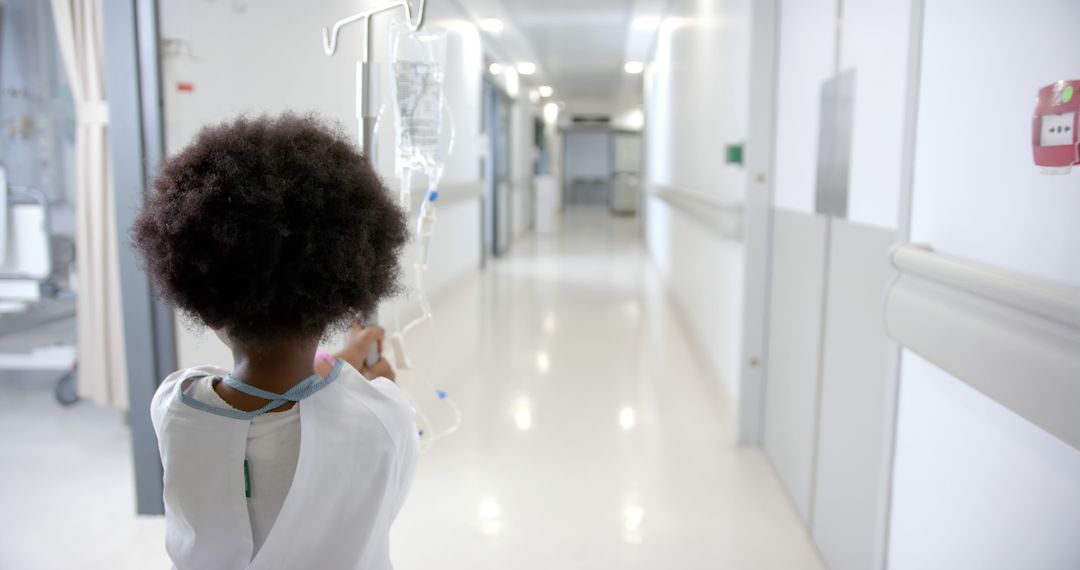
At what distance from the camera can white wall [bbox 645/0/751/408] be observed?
11.3 ft

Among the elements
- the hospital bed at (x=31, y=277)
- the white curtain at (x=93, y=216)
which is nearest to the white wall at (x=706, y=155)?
the white curtain at (x=93, y=216)

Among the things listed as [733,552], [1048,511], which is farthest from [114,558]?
[1048,511]

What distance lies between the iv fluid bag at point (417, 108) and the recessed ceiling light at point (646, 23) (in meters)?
6.50

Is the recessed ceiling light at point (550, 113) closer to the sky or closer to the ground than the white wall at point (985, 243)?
closer to the sky

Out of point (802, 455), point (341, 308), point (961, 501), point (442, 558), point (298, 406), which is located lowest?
point (442, 558)

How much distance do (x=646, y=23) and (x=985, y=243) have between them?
735 centimetres

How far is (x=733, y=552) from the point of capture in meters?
2.28

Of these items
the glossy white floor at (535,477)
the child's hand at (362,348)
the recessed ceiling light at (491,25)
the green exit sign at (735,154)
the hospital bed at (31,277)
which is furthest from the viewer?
the recessed ceiling light at (491,25)

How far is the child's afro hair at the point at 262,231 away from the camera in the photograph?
0.96 meters

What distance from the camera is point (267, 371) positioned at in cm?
104

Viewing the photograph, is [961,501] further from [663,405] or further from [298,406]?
[663,405]

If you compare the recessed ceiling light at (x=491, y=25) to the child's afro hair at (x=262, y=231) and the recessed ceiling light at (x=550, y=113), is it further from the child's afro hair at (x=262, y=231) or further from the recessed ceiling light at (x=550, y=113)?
the recessed ceiling light at (x=550, y=113)

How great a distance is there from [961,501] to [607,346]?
3.63 meters

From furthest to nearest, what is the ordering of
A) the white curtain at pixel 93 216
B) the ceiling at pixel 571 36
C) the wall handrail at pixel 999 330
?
the ceiling at pixel 571 36 → the white curtain at pixel 93 216 → the wall handrail at pixel 999 330
